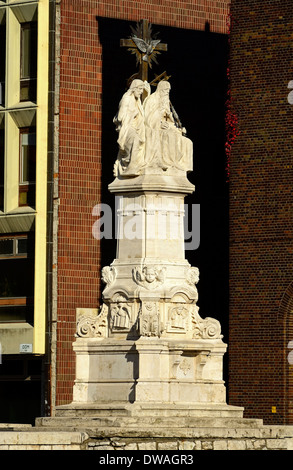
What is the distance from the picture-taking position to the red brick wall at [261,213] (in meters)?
42.8

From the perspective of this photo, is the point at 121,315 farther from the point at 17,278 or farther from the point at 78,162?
the point at 78,162

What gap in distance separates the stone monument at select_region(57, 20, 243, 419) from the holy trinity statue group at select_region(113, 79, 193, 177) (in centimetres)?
2

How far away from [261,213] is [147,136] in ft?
26.4

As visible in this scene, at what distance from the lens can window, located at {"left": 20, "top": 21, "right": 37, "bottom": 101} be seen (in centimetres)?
4997

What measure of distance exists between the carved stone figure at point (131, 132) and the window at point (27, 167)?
43.6 feet

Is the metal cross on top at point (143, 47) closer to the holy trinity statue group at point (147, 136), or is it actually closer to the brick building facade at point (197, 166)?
the holy trinity statue group at point (147, 136)

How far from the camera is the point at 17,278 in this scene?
49.4 m

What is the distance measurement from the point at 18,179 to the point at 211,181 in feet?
20.1

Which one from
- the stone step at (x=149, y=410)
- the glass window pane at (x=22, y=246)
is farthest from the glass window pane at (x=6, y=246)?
the stone step at (x=149, y=410)

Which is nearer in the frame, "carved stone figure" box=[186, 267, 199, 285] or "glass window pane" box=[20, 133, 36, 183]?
"carved stone figure" box=[186, 267, 199, 285]

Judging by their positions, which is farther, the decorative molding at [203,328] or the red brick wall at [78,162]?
the red brick wall at [78,162]

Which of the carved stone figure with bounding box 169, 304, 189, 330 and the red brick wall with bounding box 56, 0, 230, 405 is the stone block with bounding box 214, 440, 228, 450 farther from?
the red brick wall with bounding box 56, 0, 230, 405

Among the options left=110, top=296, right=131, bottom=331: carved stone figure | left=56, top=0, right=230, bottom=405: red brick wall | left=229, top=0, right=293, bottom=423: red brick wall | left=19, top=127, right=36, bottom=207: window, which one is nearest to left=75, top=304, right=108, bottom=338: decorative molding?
left=110, top=296, right=131, bottom=331: carved stone figure
